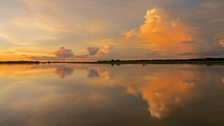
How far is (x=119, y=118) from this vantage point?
11031 millimetres

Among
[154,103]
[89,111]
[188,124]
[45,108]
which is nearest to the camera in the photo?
[188,124]

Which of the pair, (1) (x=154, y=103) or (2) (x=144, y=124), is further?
(1) (x=154, y=103)

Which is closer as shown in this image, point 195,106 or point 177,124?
point 177,124

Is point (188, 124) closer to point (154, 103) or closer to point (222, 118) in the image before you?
point (222, 118)

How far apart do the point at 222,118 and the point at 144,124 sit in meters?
3.65

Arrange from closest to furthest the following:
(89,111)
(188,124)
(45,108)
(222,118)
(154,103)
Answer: (188,124) < (222,118) < (89,111) < (45,108) < (154,103)

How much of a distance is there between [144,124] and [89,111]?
357 cm

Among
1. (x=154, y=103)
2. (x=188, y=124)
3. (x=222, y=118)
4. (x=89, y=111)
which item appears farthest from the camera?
Answer: (x=154, y=103)

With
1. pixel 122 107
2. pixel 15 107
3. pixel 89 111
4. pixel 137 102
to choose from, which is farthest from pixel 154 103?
pixel 15 107

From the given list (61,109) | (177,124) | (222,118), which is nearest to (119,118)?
(177,124)

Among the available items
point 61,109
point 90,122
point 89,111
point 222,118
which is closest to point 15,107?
point 61,109

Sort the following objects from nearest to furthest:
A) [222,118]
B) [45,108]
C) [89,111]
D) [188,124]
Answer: [188,124], [222,118], [89,111], [45,108]

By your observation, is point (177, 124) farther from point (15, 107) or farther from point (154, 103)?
point (15, 107)

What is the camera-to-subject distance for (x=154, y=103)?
14938 mm
